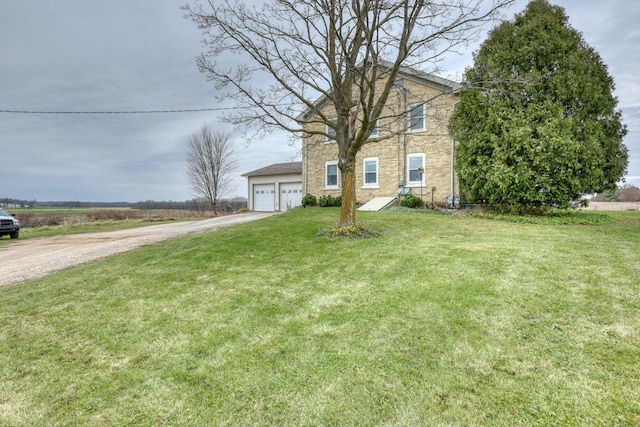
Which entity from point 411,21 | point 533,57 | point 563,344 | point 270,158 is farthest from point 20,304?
point 270,158

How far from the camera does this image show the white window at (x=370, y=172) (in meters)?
17.3

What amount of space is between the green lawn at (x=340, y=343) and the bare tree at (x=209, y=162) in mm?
25148

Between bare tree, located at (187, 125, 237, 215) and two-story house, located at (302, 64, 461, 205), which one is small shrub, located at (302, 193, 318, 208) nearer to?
two-story house, located at (302, 64, 461, 205)

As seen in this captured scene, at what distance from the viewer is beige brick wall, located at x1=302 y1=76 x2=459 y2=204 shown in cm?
1509

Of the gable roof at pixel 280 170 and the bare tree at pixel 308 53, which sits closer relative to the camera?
the bare tree at pixel 308 53

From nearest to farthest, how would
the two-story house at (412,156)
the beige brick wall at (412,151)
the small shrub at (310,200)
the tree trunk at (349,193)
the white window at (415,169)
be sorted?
the tree trunk at (349,193) < the two-story house at (412,156) < the beige brick wall at (412,151) < the white window at (415,169) < the small shrub at (310,200)

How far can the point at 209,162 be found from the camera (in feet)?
97.3

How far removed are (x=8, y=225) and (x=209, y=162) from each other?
55.1 feet

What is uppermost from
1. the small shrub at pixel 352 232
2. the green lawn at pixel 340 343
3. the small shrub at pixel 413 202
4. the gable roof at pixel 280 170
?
the gable roof at pixel 280 170

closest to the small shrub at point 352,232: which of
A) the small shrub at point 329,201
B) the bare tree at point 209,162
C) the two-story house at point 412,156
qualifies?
the two-story house at point 412,156

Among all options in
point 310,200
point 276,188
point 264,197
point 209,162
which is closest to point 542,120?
point 310,200

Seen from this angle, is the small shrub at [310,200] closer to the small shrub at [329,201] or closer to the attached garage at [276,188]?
the small shrub at [329,201]

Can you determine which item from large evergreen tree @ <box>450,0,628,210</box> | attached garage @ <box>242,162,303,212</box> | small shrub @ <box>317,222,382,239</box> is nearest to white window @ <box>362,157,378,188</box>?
attached garage @ <box>242,162,303,212</box>

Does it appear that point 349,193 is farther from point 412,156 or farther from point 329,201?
point 329,201
